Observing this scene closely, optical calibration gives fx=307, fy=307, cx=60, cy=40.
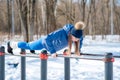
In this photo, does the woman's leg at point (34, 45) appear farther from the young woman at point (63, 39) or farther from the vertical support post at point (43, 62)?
the vertical support post at point (43, 62)

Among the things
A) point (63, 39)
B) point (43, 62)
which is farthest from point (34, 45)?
point (43, 62)

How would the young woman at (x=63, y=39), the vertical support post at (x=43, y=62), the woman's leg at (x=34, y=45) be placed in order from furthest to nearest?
the woman's leg at (x=34, y=45), the young woman at (x=63, y=39), the vertical support post at (x=43, y=62)

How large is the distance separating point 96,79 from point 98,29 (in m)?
40.5

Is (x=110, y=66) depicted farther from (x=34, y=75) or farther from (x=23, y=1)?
(x=23, y=1)

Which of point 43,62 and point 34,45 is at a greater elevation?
point 34,45

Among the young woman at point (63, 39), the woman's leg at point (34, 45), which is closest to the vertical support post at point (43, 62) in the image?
the young woman at point (63, 39)

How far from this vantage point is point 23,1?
16516 millimetres

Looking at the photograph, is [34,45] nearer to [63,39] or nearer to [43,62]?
[63,39]

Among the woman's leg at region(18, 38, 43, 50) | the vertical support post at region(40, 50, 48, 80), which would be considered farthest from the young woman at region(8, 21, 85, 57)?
the vertical support post at region(40, 50, 48, 80)

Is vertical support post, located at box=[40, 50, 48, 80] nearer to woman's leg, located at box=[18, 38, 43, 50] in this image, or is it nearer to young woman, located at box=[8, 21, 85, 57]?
young woman, located at box=[8, 21, 85, 57]

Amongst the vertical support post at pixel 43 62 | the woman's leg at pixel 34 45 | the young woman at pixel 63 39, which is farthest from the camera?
the woman's leg at pixel 34 45

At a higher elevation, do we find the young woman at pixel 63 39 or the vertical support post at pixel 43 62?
the young woman at pixel 63 39

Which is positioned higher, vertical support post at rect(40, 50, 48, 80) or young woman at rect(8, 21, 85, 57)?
young woman at rect(8, 21, 85, 57)

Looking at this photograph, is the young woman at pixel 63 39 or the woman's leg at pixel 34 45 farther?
the woman's leg at pixel 34 45
